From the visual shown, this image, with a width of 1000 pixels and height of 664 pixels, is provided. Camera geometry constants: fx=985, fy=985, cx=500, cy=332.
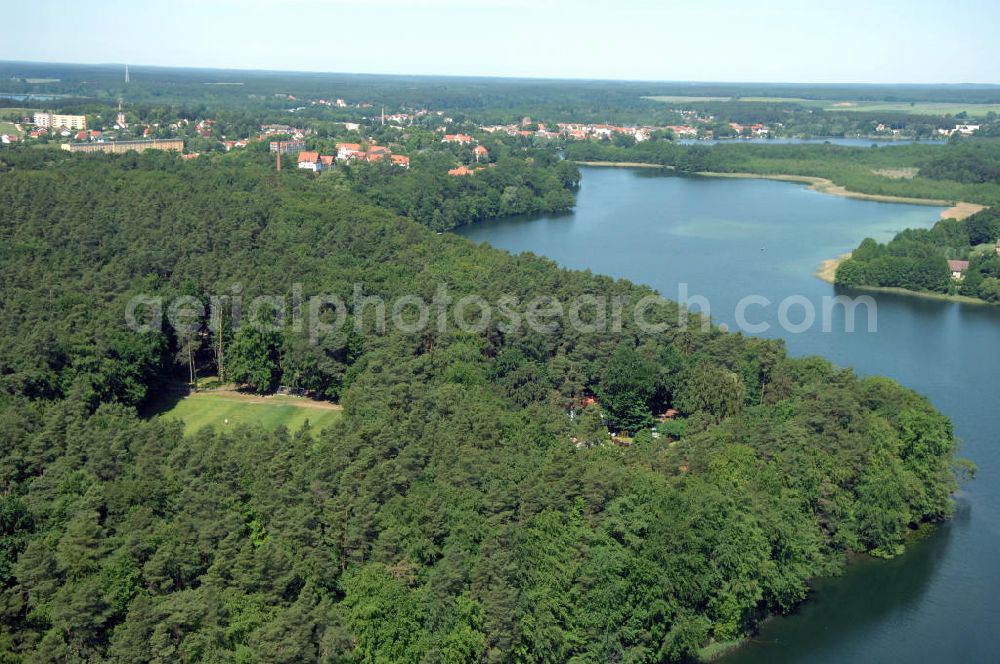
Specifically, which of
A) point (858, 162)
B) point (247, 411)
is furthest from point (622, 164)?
point (247, 411)

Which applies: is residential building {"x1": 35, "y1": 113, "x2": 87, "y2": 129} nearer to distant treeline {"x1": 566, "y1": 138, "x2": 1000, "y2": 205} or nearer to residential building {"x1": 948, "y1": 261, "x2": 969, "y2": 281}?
distant treeline {"x1": 566, "y1": 138, "x2": 1000, "y2": 205}

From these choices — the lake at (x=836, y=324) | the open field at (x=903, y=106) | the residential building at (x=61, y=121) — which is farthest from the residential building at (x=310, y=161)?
the open field at (x=903, y=106)

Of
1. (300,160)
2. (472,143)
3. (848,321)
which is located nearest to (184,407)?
(848,321)

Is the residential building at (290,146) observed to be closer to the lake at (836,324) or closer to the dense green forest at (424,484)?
the lake at (836,324)

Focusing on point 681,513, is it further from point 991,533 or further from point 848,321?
point 848,321

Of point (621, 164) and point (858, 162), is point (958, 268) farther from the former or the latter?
point (621, 164)
